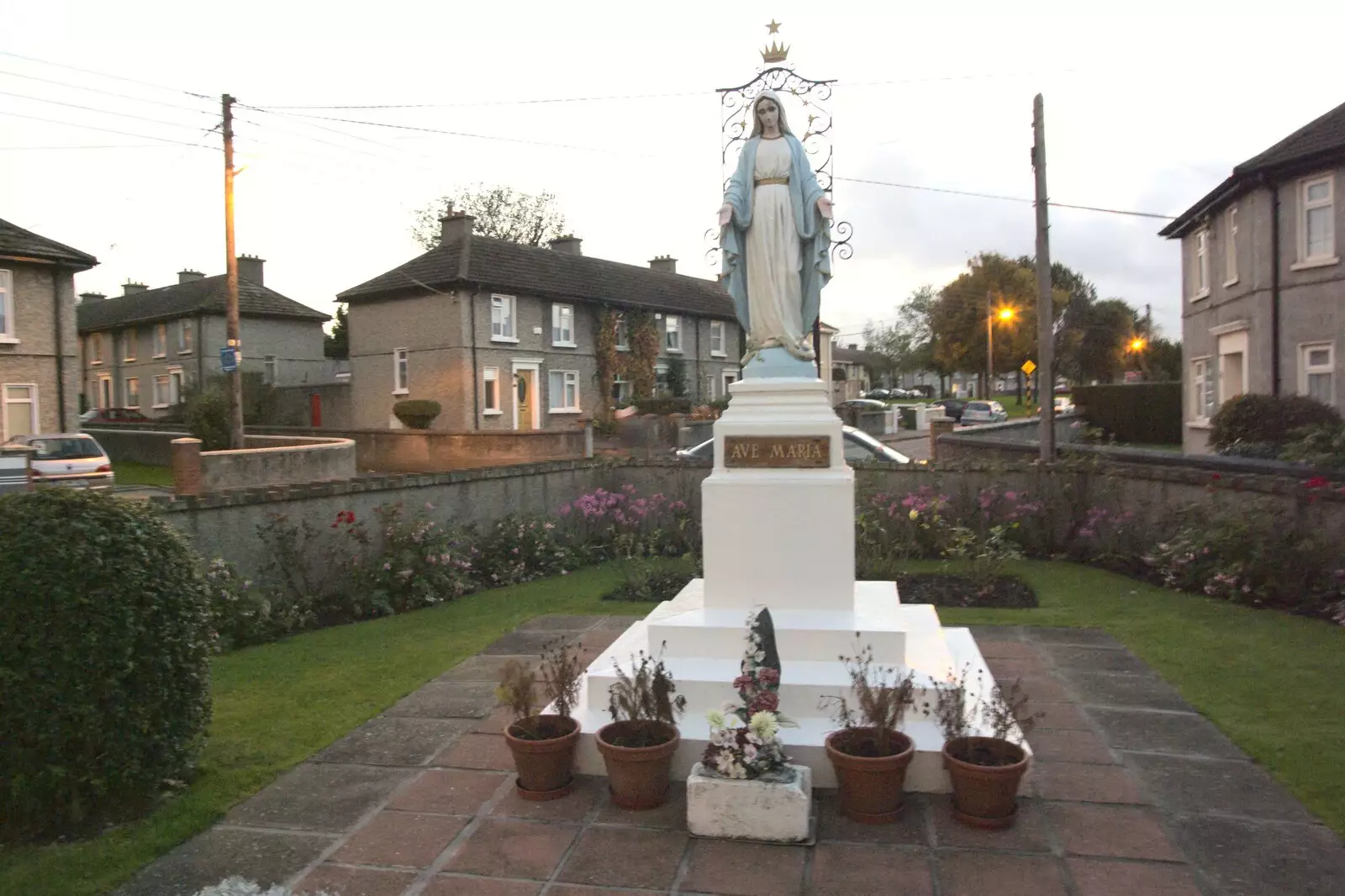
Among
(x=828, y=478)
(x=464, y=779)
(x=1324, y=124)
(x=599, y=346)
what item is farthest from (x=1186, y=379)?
(x=464, y=779)

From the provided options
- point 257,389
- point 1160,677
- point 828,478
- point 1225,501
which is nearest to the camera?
point 828,478

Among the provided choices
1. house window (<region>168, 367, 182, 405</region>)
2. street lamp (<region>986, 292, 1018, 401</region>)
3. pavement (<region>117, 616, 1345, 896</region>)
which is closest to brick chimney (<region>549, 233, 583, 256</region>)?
house window (<region>168, 367, 182, 405</region>)

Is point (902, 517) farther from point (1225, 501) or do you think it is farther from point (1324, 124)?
point (1324, 124)

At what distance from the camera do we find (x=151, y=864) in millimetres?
4387

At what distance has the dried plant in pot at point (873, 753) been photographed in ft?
15.1

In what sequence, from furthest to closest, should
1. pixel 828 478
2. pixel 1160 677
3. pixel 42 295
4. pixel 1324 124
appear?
1. pixel 42 295
2. pixel 1324 124
3. pixel 1160 677
4. pixel 828 478

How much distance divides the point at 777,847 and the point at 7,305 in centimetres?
2827

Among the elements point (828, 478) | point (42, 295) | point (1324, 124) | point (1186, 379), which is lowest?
point (828, 478)

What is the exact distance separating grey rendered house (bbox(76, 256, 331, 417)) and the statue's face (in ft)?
119

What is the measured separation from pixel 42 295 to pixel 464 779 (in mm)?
26852

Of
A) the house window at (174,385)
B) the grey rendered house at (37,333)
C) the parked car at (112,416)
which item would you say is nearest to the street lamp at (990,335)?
the house window at (174,385)

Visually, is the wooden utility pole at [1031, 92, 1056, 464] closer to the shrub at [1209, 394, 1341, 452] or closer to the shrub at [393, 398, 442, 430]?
the shrub at [1209, 394, 1341, 452]

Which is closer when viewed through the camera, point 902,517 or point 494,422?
point 902,517

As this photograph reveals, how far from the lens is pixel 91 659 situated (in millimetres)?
4508
